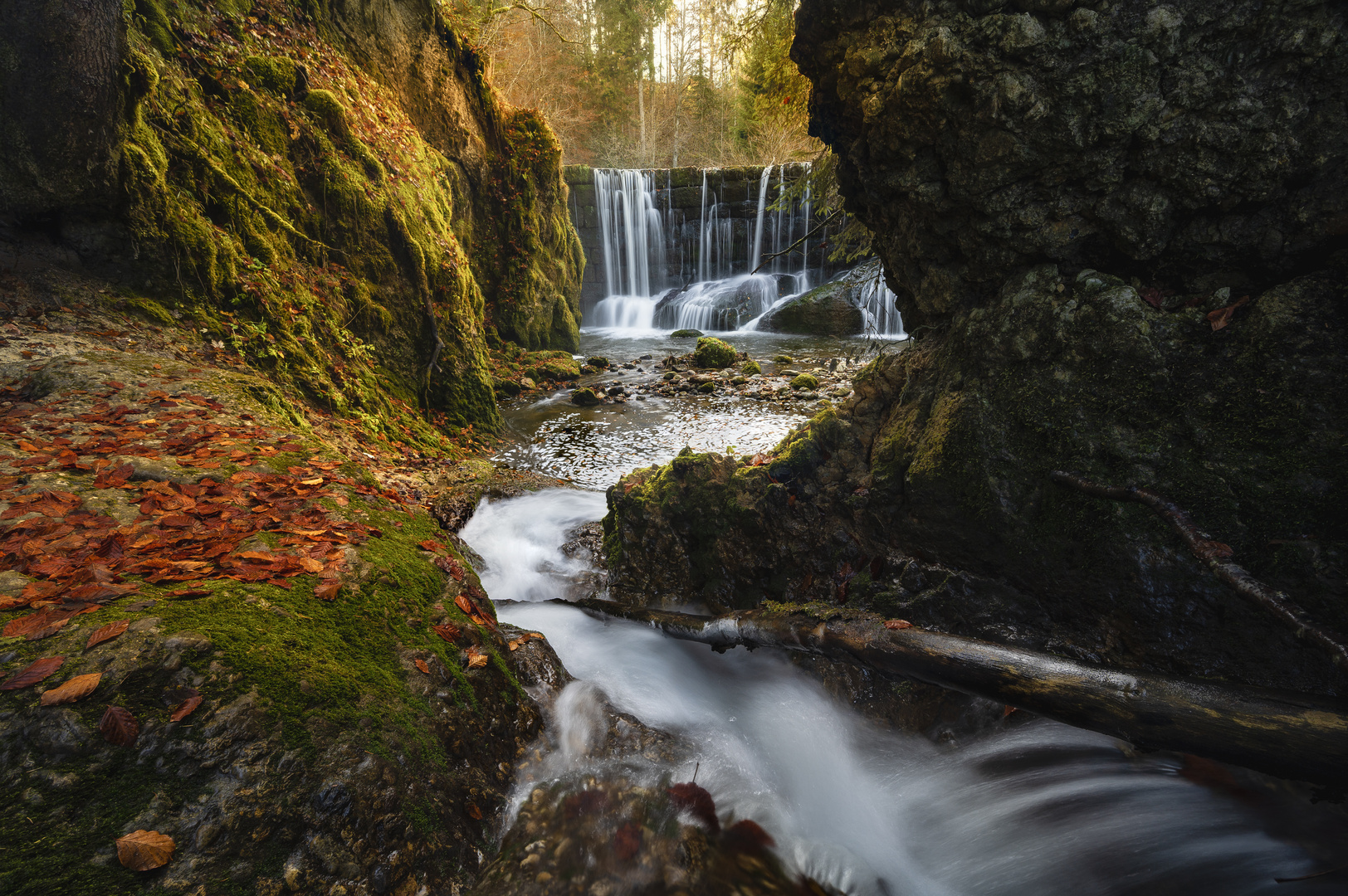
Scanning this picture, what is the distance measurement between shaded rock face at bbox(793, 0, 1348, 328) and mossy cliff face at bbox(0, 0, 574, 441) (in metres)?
5.49

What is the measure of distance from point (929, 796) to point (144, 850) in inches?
115

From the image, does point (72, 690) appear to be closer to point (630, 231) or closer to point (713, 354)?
point (713, 354)

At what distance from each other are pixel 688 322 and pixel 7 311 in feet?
55.1

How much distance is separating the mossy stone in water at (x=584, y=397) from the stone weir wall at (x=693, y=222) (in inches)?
511

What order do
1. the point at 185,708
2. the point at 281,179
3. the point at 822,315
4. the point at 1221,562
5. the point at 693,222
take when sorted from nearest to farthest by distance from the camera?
the point at 185,708 < the point at 1221,562 < the point at 281,179 < the point at 822,315 < the point at 693,222

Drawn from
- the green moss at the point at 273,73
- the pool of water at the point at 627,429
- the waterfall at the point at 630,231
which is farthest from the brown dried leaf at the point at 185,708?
the waterfall at the point at 630,231

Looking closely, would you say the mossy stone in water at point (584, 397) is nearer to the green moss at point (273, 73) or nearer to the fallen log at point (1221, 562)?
the green moss at point (273, 73)

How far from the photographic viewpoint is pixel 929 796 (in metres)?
2.62

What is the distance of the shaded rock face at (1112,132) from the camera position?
2.08m

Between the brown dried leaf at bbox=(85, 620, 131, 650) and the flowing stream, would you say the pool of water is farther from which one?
the brown dried leaf at bbox=(85, 620, 131, 650)

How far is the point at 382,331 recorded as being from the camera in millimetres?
6820

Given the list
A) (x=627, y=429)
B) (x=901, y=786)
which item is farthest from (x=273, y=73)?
(x=901, y=786)

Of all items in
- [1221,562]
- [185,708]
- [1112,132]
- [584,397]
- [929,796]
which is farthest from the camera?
[584,397]

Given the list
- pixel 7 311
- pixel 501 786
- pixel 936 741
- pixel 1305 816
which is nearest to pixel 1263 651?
pixel 1305 816
